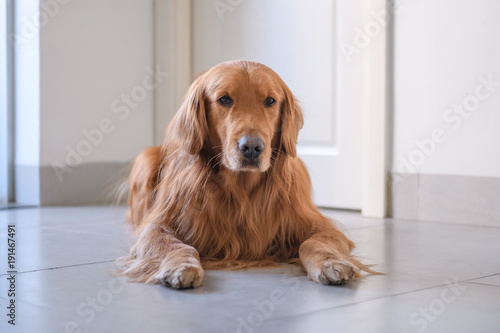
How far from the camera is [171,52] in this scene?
4.18 m

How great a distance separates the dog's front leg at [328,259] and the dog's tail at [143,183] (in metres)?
0.83

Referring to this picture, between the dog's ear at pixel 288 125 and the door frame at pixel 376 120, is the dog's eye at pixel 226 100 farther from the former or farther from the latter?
the door frame at pixel 376 120

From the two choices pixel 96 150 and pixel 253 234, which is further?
pixel 96 150

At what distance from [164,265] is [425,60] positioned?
1.85 m

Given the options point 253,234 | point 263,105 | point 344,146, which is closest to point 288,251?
point 253,234

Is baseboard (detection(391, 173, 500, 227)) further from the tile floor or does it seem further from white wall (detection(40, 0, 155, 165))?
white wall (detection(40, 0, 155, 165))

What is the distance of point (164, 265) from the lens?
1786 mm

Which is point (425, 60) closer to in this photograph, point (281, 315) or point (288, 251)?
point (288, 251)

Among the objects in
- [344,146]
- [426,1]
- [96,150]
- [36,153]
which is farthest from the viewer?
[96,150]

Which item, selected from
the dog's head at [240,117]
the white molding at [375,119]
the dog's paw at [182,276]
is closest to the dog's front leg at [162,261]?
the dog's paw at [182,276]

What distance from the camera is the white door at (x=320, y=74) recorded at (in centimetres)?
338

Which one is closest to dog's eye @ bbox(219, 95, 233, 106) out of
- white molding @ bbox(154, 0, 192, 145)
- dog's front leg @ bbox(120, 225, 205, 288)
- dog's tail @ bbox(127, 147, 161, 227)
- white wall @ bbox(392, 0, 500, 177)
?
dog's front leg @ bbox(120, 225, 205, 288)

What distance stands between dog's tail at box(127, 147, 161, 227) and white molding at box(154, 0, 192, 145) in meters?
1.41

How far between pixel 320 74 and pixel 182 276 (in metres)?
2.06
